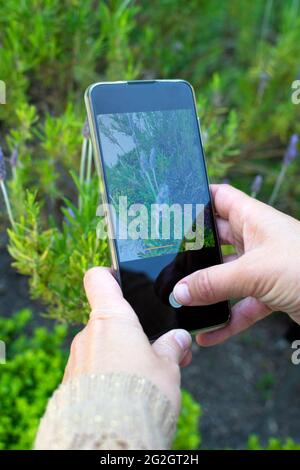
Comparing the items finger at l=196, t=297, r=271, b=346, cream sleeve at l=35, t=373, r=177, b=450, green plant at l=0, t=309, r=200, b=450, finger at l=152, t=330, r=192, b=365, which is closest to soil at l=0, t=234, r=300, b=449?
green plant at l=0, t=309, r=200, b=450

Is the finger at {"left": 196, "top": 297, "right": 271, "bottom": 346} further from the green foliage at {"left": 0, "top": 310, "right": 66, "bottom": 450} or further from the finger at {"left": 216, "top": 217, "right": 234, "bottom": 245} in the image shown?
the green foliage at {"left": 0, "top": 310, "right": 66, "bottom": 450}

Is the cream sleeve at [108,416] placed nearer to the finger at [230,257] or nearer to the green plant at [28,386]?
the finger at [230,257]

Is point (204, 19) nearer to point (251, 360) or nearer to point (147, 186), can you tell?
point (147, 186)

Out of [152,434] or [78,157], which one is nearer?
[152,434]

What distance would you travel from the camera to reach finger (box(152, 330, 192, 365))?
84 cm

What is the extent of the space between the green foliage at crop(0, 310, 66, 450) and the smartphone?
1.87 ft

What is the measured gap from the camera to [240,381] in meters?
2.01

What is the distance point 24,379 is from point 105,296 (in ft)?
2.30

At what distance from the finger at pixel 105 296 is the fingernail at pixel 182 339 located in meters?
0.11

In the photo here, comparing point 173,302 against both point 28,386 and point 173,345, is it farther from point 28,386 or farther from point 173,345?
point 28,386
